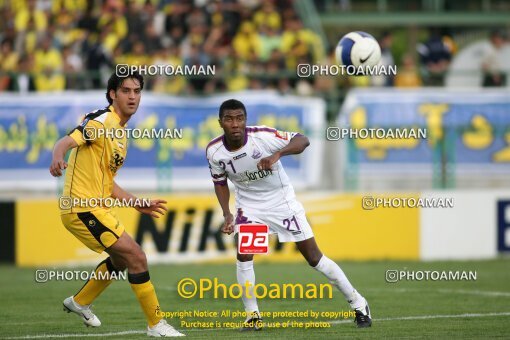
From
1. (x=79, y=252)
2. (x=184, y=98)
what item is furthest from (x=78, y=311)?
(x=184, y=98)

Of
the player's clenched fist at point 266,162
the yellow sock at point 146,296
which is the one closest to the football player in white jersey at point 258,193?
the player's clenched fist at point 266,162

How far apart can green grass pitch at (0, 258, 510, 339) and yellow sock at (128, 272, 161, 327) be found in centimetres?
25

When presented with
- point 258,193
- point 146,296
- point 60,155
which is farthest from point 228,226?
point 60,155

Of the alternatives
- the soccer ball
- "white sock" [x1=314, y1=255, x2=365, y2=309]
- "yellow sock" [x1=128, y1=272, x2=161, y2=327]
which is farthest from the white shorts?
the soccer ball

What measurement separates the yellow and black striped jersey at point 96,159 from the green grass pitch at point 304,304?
1.38 m

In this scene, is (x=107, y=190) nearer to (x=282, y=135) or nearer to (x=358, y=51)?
(x=282, y=135)

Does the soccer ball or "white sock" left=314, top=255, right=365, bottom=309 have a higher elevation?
the soccer ball

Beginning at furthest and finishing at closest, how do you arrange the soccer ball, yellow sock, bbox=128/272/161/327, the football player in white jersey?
the soccer ball → the football player in white jersey → yellow sock, bbox=128/272/161/327

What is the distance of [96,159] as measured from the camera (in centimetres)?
999

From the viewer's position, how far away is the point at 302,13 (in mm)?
25312

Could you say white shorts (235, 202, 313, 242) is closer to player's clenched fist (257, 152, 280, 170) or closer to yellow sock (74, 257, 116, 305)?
player's clenched fist (257, 152, 280, 170)

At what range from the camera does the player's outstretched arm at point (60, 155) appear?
8.99 m

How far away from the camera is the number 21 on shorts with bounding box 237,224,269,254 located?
34.4 feet

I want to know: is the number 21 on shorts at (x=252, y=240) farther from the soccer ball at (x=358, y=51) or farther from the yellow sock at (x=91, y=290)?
the soccer ball at (x=358, y=51)
